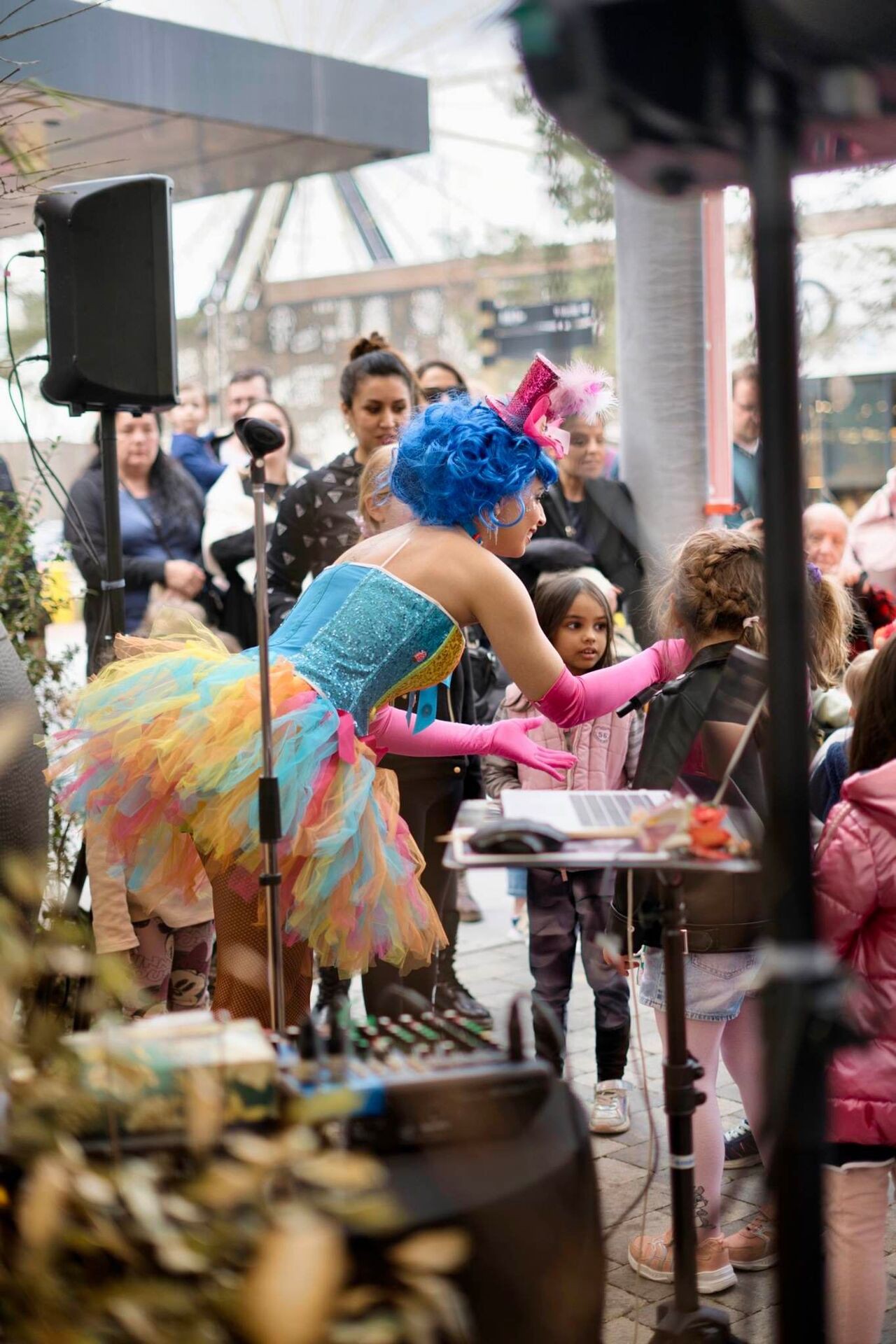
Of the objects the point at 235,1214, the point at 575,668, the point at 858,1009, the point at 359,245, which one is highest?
the point at 359,245

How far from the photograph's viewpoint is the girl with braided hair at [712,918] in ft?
8.30

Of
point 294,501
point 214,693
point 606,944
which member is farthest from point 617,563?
point 606,944

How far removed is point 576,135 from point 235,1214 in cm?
100

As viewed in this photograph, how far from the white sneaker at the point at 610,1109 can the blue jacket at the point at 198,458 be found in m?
3.70

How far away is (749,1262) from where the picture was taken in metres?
2.69

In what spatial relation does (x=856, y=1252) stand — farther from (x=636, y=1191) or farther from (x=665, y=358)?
(x=665, y=358)

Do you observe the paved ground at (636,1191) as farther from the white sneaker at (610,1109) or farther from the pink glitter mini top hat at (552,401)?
the pink glitter mini top hat at (552,401)

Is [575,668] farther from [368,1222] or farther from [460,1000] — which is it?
[368,1222]

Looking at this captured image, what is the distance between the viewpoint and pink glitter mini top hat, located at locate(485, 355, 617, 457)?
2.71 m

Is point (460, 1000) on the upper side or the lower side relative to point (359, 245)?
lower

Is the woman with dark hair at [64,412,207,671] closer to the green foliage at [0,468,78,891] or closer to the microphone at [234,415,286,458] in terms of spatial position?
the green foliage at [0,468,78,891]

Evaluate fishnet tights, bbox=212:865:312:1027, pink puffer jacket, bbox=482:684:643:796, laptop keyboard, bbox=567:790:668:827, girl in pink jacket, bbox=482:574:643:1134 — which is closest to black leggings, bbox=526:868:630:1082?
girl in pink jacket, bbox=482:574:643:1134

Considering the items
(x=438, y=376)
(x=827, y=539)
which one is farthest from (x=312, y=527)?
(x=827, y=539)

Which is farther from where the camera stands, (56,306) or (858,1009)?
(56,306)
